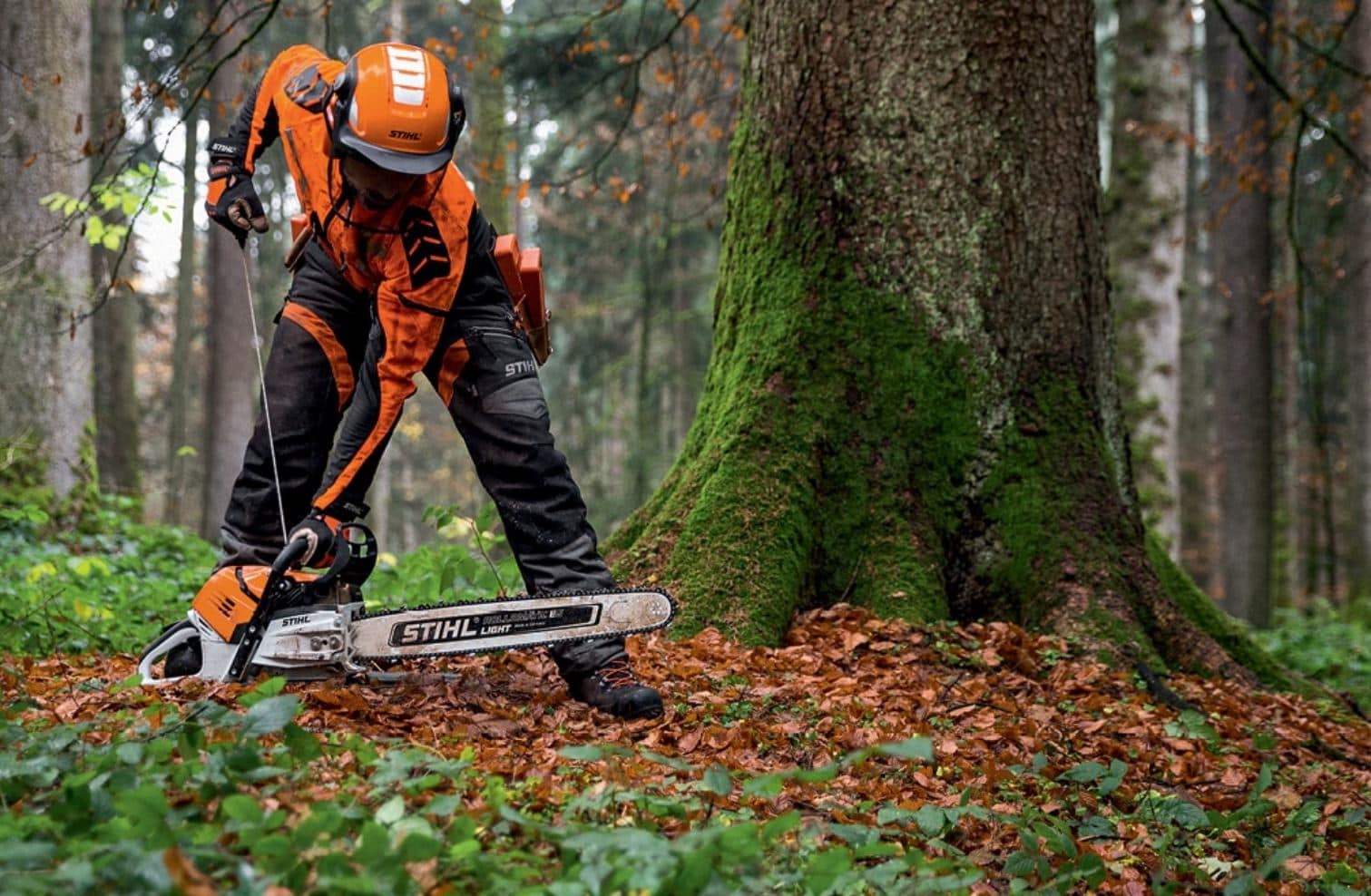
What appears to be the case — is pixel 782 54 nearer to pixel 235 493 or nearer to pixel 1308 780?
pixel 235 493

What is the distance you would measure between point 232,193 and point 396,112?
862mm

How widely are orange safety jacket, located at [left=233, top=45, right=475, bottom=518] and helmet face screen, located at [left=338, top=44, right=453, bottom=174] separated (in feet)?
0.66

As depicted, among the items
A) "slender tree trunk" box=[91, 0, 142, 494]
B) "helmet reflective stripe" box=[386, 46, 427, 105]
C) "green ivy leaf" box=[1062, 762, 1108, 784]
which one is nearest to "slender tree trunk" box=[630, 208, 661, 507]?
"slender tree trunk" box=[91, 0, 142, 494]

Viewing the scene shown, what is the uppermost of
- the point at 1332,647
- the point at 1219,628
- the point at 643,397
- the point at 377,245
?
the point at 377,245

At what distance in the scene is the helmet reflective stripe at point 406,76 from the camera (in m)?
3.54

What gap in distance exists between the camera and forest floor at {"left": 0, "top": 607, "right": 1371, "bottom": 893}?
2.64 m

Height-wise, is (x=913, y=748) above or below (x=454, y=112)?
below

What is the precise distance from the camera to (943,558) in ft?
17.7

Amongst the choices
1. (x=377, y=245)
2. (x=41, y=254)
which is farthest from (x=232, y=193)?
(x=41, y=254)

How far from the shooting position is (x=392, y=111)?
3.53 metres

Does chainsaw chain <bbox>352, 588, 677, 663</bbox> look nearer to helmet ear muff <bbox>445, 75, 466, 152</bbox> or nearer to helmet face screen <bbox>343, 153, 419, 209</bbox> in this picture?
helmet face screen <bbox>343, 153, 419, 209</bbox>

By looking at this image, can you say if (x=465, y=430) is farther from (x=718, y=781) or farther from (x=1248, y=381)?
(x=1248, y=381)

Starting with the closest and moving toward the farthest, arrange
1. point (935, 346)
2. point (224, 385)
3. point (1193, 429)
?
1. point (935, 346)
2. point (224, 385)
3. point (1193, 429)

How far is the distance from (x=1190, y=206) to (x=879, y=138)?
69.5ft
